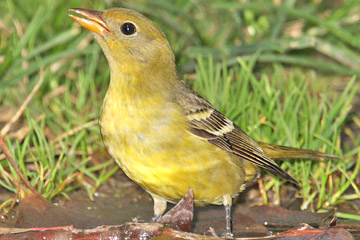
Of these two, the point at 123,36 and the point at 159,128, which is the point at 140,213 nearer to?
the point at 159,128

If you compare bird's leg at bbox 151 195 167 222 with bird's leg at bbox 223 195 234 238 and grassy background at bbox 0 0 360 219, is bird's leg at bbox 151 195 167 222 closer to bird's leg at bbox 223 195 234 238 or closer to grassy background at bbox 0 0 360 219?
bird's leg at bbox 223 195 234 238

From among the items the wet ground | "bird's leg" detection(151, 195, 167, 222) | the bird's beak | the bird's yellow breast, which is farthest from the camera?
"bird's leg" detection(151, 195, 167, 222)

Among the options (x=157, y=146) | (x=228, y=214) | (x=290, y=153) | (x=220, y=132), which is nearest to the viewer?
(x=157, y=146)

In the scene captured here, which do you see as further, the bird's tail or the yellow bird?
the bird's tail

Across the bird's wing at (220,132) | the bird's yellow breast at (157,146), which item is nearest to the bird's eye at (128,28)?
the bird's yellow breast at (157,146)

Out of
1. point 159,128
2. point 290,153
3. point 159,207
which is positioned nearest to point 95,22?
point 159,128

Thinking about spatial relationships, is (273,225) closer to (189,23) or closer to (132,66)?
(132,66)

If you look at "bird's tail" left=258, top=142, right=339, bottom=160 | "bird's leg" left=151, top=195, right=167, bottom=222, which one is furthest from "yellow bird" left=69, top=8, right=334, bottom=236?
"bird's tail" left=258, top=142, right=339, bottom=160
